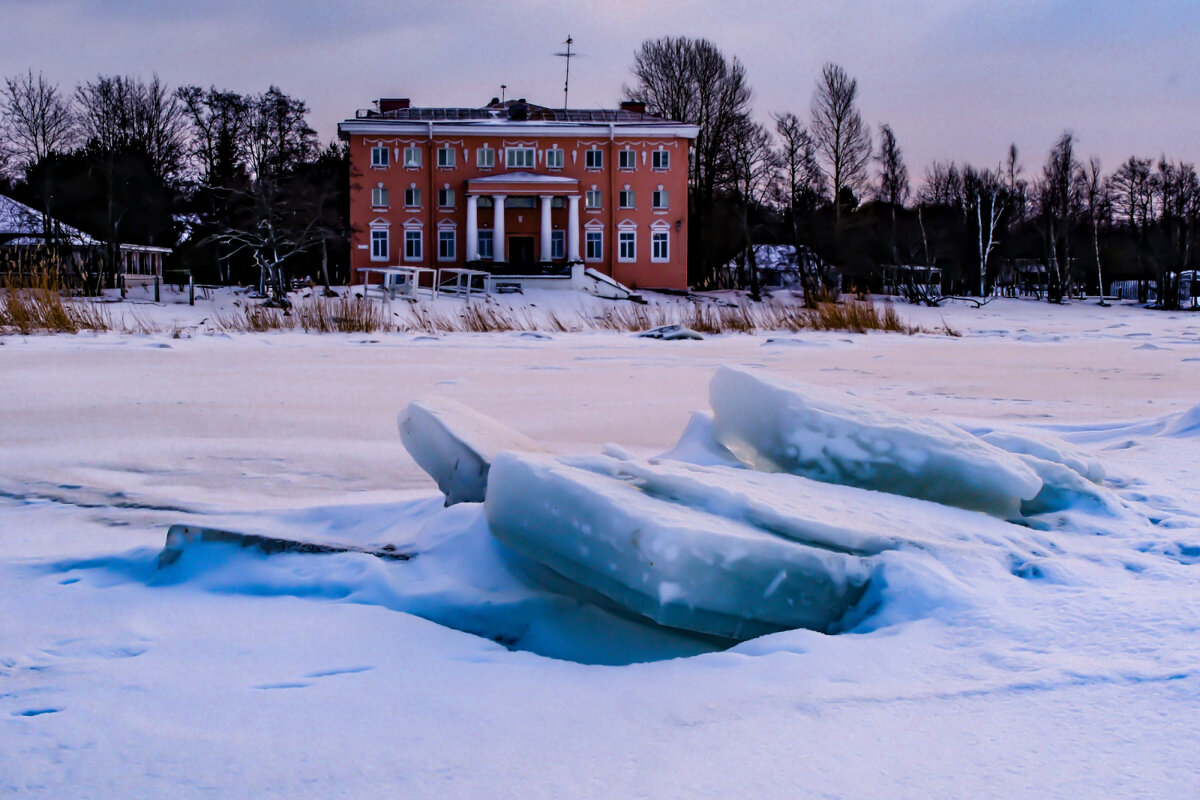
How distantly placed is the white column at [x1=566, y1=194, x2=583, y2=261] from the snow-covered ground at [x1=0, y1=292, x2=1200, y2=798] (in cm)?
3648

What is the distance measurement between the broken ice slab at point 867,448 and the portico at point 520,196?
35.9m

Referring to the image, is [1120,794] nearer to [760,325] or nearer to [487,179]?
[760,325]

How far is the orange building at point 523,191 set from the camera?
3966 cm

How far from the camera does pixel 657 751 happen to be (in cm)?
138

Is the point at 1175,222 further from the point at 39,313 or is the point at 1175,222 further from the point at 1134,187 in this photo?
the point at 39,313

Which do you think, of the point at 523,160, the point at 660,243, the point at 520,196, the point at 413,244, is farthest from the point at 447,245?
the point at 660,243

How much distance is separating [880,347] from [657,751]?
10.4 metres

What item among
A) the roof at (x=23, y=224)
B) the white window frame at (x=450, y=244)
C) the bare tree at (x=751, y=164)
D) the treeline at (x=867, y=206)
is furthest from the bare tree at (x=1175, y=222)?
the roof at (x=23, y=224)

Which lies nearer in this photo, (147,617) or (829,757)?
(829,757)

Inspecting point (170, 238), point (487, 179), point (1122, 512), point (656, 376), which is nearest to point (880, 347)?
point (656, 376)

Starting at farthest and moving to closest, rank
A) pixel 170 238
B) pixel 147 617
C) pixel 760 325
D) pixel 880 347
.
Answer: pixel 170 238, pixel 760 325, pixel 880 347, pixel 147 617

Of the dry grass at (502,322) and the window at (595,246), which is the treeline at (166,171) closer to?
the window at (595,246)

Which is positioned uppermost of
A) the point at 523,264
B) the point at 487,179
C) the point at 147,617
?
the point at 487,179

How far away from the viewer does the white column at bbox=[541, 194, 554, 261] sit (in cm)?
3941
